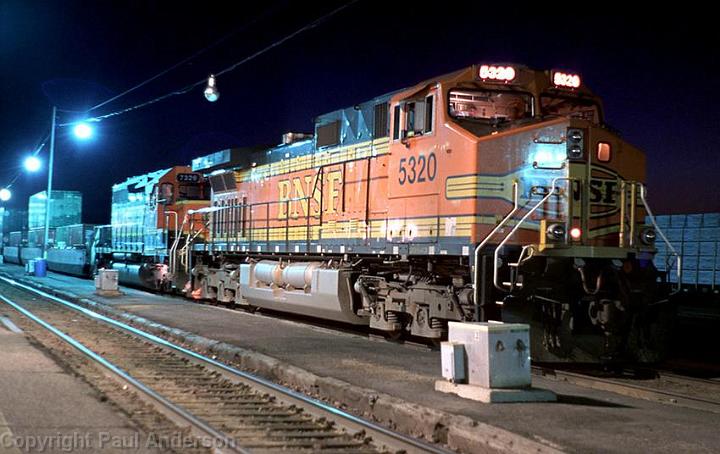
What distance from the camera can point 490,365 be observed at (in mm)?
7359

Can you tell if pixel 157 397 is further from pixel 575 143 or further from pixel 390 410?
pixel 575 143

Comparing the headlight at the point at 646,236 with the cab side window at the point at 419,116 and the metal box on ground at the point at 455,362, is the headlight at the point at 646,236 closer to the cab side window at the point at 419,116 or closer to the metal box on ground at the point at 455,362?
the cab side window at the point at 419,116

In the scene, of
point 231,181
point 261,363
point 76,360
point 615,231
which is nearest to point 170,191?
point 231,181

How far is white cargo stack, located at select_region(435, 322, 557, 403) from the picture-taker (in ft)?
24.0

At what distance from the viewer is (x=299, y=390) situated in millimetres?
8617

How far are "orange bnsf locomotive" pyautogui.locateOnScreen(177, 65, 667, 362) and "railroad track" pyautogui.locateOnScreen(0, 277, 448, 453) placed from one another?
3.11 meters

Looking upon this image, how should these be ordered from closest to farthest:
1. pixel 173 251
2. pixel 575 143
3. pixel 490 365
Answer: pixel 490 365 → pixel 575 143 → pixel 173 251

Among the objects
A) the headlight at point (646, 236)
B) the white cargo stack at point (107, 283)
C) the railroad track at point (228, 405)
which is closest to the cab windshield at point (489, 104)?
the headlight at point (646, 236)

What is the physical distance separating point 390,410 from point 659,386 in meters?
3.87

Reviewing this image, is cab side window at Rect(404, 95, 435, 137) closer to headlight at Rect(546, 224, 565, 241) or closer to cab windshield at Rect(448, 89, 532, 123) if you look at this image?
cab windshield at Rect(448, 89, 532, 123)

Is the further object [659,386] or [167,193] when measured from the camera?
[167,193]

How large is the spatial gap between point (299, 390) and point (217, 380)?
48.2 inches

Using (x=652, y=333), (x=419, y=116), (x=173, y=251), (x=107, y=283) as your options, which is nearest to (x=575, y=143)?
(x=419, y=116)

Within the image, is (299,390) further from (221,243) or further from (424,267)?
(221,243)
